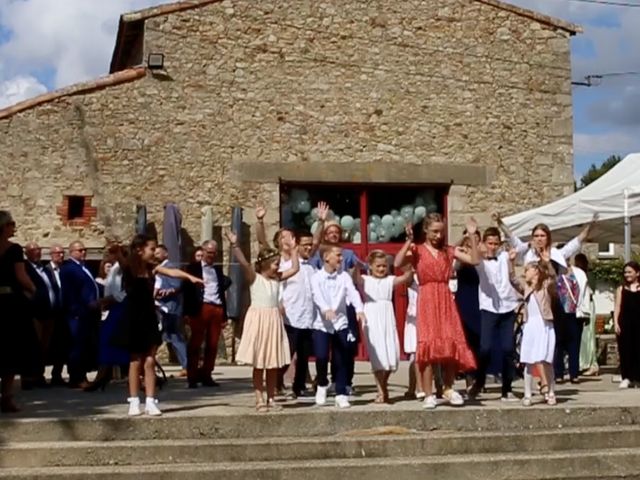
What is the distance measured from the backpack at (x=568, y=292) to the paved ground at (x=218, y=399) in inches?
35.2

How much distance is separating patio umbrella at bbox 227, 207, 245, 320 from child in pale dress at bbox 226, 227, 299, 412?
675 centimetres

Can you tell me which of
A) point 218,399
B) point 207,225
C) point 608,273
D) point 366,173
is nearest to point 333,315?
point 218,399

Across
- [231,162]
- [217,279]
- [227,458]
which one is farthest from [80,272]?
[231,162]

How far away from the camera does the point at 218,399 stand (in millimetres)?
10000

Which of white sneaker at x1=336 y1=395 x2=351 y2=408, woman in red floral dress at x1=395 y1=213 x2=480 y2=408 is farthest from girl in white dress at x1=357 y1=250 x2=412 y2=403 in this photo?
white sneaker at x1=336 y1=395 x2=351 y2=408

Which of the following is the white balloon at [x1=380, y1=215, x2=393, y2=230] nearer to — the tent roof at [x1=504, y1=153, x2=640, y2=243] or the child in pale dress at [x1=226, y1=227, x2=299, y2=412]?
the tent roof at [x1=504, y1=153, x2=640, y2=243]

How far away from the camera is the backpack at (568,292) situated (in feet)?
40.5

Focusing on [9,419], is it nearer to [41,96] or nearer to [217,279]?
[217,279]

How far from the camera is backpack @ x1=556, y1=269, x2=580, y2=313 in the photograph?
12.4 meters

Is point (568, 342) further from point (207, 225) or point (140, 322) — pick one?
point (207, 225)

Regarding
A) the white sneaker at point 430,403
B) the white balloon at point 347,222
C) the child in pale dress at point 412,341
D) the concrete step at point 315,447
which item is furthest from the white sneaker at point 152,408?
the white balloon at point 347,222

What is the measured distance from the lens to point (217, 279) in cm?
1138

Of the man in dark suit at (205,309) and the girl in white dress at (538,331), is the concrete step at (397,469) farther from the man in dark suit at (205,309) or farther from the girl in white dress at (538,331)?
the man in dark suit at (205,309)

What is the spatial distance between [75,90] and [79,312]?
540 centimetres
